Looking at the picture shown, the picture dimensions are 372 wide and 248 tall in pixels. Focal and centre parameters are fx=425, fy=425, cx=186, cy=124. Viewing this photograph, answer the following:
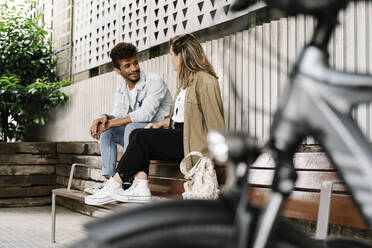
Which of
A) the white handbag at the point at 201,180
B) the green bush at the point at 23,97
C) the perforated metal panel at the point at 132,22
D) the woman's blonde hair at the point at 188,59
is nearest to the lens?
the white handbag at the point at 201,180

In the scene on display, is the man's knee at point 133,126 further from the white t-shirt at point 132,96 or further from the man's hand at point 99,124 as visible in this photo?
the white t-shirt at point 132,96

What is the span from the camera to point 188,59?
2676mm

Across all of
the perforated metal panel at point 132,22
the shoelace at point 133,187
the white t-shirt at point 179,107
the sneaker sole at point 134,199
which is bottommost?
the sneaker sole at point 134,199

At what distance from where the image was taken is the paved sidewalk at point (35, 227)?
334cm

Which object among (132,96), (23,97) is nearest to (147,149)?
(132,96)

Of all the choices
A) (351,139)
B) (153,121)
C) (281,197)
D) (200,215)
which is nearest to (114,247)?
(200,215)

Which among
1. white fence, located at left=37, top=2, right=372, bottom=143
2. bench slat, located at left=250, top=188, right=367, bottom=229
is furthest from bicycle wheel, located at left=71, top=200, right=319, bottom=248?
bench slat, located at left=250, top=188, right=367, bottom=229

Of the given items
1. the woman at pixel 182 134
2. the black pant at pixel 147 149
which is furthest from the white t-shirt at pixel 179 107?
the black pant at pixel 147 149

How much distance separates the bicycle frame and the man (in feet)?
8.21

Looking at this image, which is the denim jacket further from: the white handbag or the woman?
the white handbag

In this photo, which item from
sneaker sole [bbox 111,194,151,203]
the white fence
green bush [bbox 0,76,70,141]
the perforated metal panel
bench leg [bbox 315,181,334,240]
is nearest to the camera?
the white fence

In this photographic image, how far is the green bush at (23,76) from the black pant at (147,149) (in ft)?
11.5

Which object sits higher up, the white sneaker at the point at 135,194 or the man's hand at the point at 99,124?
the man's hand at the point at 99,124

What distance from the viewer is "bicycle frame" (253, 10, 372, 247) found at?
0.54 meters
